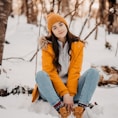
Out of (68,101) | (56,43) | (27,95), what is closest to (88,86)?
(68,101)

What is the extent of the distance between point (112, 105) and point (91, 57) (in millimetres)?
3120

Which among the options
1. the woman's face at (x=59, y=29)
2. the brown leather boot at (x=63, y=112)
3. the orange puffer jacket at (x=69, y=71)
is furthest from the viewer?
the woman's face at (x=59, y=29)

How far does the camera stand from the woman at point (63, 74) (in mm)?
2775

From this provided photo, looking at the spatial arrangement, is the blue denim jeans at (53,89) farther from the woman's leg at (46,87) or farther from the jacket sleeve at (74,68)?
the jacket sleeve at (74,68)

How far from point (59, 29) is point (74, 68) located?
0.39 m

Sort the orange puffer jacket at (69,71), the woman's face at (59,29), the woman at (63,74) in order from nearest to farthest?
the woman at (63,74)
the orange puffer jacket at (69,71)
the woman's face at (59,29)

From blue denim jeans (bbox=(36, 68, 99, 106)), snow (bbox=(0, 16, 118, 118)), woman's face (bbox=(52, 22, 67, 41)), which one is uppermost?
woman's face (bbox=(52, 22, 67, 41))

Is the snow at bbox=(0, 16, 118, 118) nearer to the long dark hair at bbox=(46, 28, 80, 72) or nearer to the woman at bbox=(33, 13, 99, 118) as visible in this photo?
the woman at bbox=(33, 13, 99, 118)

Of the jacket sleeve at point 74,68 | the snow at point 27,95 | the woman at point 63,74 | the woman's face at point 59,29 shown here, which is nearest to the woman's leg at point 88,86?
the woman at point 63,74

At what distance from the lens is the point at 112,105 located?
11.1ft

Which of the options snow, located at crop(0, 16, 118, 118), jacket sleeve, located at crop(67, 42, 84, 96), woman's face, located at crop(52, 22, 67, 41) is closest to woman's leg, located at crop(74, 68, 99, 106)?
jacket sleeve, located at crop(67, 42, 84, 96)

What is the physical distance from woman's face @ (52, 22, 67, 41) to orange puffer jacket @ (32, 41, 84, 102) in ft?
0.41

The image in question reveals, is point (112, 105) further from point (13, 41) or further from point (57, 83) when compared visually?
point (13, 41)

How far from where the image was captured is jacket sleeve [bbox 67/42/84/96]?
295cm
